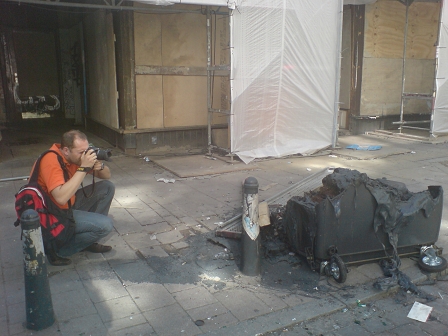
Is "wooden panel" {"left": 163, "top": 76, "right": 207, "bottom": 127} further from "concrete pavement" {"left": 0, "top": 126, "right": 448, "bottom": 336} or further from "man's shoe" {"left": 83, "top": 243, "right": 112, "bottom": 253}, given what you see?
"man's shoe" {"left": 83, "top": 243, "right": 112, "bottom": 253}

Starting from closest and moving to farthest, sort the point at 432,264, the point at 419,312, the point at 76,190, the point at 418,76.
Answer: the point at 419,312, the point at 76,190, the point at 432,264, the point at 418,76

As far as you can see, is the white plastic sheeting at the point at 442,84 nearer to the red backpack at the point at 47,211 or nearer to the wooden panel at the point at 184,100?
the wooden panel at the point at 184,100

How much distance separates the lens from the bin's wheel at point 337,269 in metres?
3.58

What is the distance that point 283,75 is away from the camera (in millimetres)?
8281

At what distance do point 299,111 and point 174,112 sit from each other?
8.78 feet

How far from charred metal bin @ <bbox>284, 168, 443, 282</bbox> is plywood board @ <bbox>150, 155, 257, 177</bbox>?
11.3ft

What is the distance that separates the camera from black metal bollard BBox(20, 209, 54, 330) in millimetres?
2836

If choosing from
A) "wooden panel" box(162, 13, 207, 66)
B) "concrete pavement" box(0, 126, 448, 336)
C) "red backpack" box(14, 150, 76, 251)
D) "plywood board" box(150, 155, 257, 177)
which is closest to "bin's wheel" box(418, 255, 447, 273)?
"concrete pavement" box(0, 126, 448, 336)

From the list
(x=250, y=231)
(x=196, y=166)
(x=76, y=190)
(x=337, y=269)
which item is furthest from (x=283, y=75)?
(x=76, y=190)

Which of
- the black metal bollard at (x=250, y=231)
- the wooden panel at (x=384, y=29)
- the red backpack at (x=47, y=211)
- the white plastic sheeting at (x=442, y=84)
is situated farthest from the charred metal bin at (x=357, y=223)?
the wooden panel at (x=384, y=29)

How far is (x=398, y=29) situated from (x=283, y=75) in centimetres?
547

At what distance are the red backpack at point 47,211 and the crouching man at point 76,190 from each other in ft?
0.14

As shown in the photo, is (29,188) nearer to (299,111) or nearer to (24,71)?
(299,111)

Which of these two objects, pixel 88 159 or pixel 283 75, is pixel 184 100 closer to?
pixel 283 75
